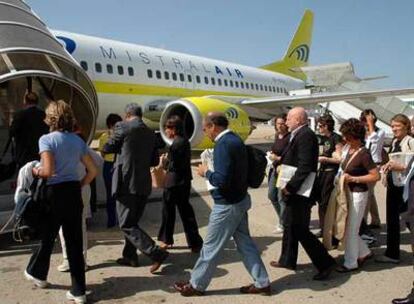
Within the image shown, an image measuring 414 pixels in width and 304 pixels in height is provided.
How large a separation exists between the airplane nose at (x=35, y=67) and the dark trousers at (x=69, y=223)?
2.05 metres

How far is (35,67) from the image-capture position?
6652 mm

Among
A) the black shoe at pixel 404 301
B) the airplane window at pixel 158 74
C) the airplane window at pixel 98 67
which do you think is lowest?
the black shoe at pixel 404 301

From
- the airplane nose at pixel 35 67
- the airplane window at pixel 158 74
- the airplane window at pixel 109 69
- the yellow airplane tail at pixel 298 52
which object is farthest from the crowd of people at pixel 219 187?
the yellow airplane tail at pixel 298 52

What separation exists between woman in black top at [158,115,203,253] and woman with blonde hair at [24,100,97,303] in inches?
59.1

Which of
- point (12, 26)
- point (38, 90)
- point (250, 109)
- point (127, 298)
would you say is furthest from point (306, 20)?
point (127, 298)

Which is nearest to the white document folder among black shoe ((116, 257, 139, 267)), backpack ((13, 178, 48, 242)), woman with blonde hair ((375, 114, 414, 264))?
woman with blonde hair ((375, 114, 414, 264))

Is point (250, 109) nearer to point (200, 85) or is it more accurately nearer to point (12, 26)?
point (200, 85)

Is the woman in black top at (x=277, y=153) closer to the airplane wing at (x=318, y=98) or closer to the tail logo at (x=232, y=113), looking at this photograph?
the tail logo at (x=232, y=113)

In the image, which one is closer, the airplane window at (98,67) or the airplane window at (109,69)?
the airplane window at (98,67)

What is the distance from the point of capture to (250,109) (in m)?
16.4

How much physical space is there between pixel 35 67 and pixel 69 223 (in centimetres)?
356

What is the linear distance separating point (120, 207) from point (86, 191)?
427 millimetres

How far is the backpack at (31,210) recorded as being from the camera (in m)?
3.89

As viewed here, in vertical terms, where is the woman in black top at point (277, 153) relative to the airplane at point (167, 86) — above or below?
below
